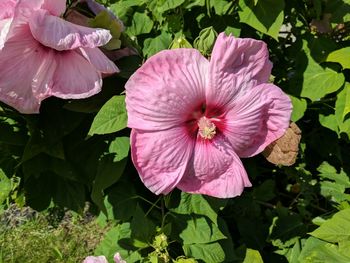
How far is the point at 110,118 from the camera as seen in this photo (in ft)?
3.35

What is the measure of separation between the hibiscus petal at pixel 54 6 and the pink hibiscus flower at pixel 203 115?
6.5 inches

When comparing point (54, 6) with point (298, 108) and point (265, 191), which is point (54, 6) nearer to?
point (298, 108)

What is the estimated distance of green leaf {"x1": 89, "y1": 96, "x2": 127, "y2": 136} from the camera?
101 centimetres

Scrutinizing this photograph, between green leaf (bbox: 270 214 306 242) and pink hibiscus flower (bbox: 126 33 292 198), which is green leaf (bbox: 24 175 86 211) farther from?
green leaf (bbox: 270 214 306 242)

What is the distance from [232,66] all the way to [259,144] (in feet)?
0.56

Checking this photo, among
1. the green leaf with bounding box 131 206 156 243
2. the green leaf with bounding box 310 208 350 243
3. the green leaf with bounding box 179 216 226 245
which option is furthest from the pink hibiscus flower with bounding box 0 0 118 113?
the green leaf with bounding box 310 208 350 243

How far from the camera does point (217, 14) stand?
1.52m

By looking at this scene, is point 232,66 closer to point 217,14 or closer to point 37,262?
point 217,14

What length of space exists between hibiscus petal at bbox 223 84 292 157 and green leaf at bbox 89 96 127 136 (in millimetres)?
222

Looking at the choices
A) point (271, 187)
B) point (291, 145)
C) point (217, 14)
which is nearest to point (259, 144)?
point (291, 145)

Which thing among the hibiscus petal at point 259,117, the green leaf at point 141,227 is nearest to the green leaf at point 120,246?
the green leaf at point 141,227

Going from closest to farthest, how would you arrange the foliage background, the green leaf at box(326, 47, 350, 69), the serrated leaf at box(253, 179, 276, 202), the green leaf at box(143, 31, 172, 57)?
the foliage background → the green leaf at box(143, 31, 172, 57) → the green leaf at box(326, 47, 350, 69) → the serrated leaf at box(253, 179, 276, 202)

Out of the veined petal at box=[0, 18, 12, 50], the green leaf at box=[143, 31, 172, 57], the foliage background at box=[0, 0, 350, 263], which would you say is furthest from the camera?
the green leaf at box=[143, 31, 172, 57]

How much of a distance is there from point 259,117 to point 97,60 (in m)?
0.31
